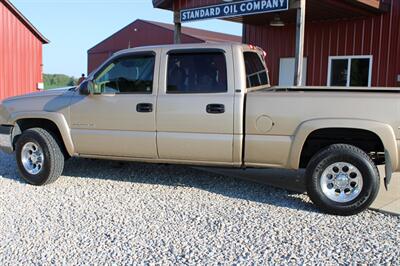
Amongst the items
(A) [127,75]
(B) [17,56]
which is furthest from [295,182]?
(B) [17,56]

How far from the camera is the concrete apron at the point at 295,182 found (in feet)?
18.2

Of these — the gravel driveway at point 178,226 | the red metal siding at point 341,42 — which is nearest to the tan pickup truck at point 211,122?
the gravel driveway at point 178,226

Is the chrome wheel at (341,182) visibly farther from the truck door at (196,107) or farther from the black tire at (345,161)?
the truck door at (196,107)

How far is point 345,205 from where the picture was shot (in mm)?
5184

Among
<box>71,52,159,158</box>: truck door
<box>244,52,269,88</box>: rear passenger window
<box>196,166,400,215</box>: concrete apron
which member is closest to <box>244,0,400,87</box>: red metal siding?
<box>196,166,400,215</box>: concrete apron

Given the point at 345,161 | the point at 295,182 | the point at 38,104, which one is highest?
the point at 38,104

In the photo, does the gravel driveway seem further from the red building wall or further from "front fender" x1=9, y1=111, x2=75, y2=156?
the red building wall

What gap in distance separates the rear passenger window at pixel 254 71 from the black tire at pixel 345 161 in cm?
132

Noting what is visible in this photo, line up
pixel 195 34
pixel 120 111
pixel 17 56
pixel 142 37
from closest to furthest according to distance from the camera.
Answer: pixel 120 111
pixel 17 56
pixel 195 34
pixel 142 37

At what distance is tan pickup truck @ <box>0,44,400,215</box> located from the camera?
16.9 ft

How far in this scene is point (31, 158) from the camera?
657 cm

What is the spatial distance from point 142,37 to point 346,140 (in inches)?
1140

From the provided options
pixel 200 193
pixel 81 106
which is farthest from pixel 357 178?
pixel 81 106

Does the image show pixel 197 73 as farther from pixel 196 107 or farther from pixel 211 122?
pixel 211 122
